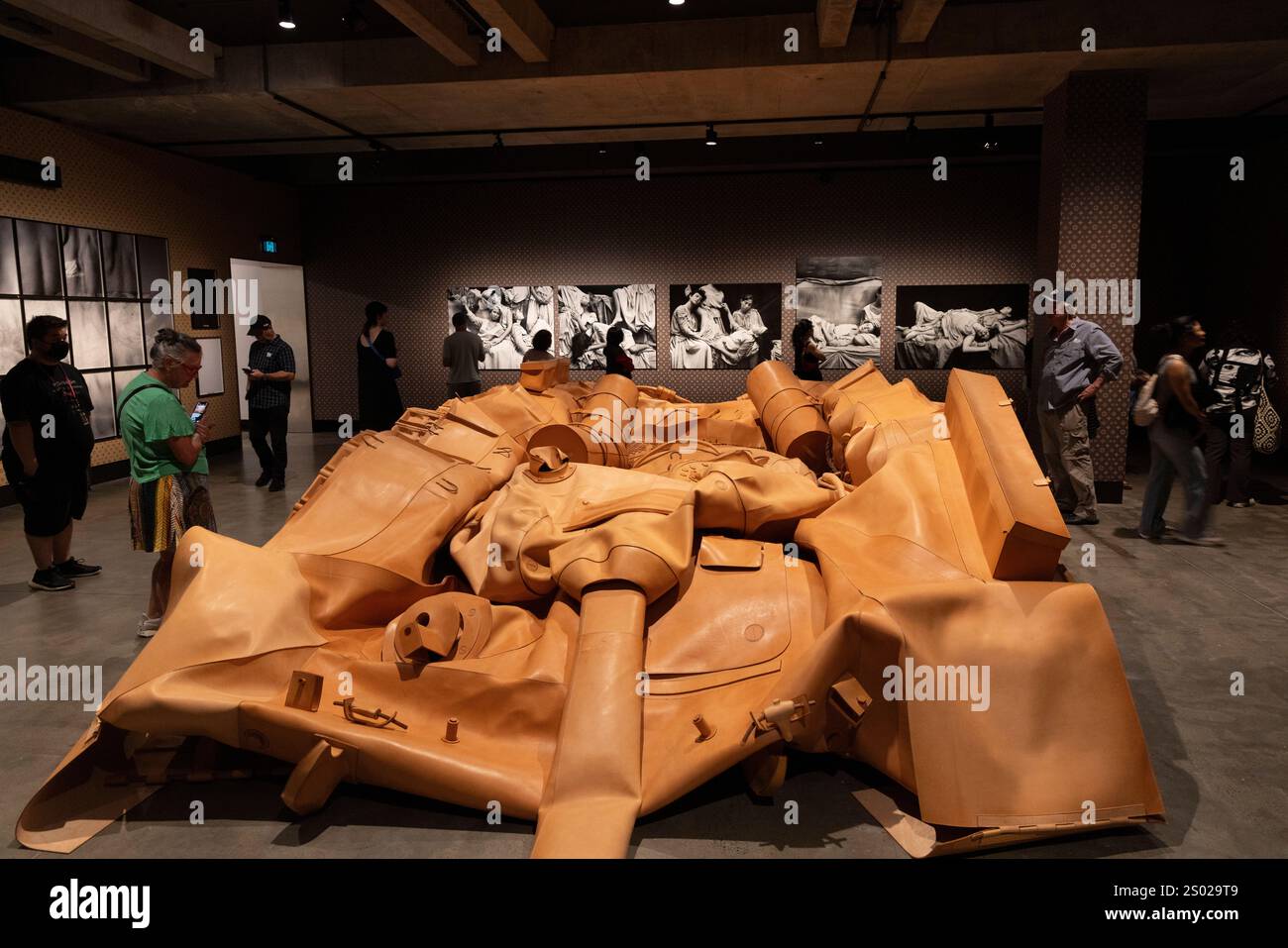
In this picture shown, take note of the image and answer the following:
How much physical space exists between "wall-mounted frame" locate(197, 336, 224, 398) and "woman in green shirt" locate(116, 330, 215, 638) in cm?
687

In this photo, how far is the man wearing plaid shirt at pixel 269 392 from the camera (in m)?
8.24

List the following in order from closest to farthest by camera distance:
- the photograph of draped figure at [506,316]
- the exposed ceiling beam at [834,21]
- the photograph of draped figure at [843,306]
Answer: the exposed ceiling beam at [834,21], the photograph of draped figure at [843,306], the photograph of draped figure at [506,316]

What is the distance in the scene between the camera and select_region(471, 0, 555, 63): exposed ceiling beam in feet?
19.4

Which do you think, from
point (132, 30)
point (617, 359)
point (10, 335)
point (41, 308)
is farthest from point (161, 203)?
point (617, 359)

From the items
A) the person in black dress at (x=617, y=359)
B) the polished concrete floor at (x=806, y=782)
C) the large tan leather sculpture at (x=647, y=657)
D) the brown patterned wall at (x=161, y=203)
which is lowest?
the polished concrete floor at (x=806, y=782)

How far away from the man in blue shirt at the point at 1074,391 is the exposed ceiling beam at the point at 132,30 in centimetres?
715

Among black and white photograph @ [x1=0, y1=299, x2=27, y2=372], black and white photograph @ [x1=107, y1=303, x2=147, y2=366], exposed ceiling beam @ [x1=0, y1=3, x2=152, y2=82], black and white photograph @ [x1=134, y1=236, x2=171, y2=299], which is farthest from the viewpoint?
black and white photograph @ [x1=134, y1=236, x2=171, y2=299]

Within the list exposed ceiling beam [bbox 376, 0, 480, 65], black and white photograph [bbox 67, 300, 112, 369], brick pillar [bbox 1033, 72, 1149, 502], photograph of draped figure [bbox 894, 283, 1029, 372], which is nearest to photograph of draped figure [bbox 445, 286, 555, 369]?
black and white photograph [bbox 67, 300, 112, 369]

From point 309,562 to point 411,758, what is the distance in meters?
1.00

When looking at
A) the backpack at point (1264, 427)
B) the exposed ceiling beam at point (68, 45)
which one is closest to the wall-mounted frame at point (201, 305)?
the exposed ceiling beam at point (68, 45)

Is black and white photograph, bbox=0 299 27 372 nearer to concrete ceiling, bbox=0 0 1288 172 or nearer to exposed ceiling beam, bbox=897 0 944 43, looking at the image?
concrete ceiling, bbox=0 0 1288 172

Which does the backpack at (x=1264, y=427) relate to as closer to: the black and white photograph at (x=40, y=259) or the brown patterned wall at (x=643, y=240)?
the brown patterned wall at (x=643, y=240)

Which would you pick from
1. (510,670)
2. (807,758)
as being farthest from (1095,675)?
(510,670)

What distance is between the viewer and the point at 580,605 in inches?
113
